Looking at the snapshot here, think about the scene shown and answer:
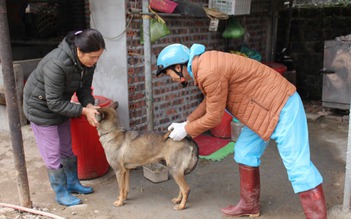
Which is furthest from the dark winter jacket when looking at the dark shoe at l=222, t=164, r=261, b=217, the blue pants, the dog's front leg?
the blue pants

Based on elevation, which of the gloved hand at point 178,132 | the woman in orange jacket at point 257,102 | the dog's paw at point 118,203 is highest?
the woman in orange jacket at point 257,102

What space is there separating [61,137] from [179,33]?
2654mm

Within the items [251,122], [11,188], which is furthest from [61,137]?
[251,122]

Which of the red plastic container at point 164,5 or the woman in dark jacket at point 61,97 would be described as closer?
the woman in dark jacket at point 61,97

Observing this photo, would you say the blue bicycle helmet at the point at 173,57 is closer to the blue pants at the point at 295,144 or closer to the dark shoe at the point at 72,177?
the blue pants at the point at 295,144

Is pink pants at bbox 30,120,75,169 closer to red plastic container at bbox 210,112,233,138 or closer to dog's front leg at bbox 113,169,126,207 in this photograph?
dog's front leg at bbox 113,169,126,207

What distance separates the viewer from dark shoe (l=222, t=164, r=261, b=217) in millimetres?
3805

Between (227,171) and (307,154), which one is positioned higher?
(307,154)

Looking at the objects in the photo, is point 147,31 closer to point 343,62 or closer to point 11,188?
point 11,188

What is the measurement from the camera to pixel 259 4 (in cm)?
791

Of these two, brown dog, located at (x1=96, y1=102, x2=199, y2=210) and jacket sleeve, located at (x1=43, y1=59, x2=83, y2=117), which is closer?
jacket sleeve, located at (x1=43, y1=59, x2=83, y2=117)

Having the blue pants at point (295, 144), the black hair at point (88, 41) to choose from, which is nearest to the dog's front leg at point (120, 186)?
the black hair at point (88, 41)

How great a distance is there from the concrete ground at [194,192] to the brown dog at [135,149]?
0.67 feet

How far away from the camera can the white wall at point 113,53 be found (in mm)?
4844
